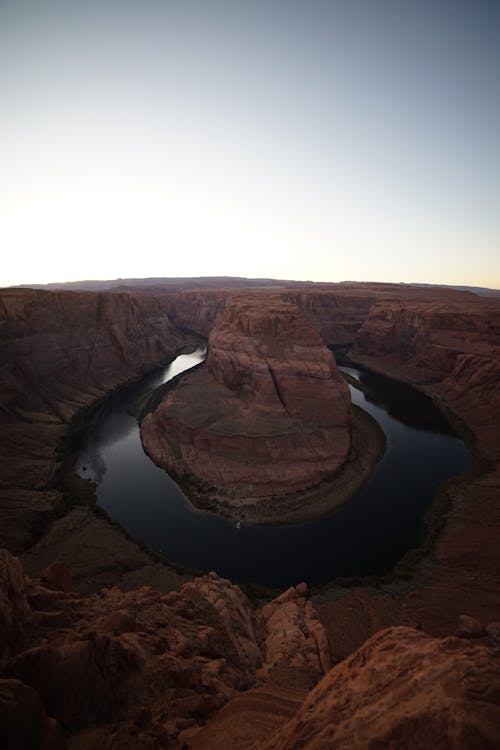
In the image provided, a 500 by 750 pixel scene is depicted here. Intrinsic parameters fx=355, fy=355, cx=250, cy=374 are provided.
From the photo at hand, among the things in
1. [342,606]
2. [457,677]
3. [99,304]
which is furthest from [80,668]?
[99,304]

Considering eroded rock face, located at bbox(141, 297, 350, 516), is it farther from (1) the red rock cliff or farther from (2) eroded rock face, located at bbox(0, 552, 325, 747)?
(2) eroded rock face, located at bbox(0, 552, 325, 747)

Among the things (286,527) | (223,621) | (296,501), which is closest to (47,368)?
(296,501)

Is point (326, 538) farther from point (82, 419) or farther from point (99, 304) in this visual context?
point (99, 304)

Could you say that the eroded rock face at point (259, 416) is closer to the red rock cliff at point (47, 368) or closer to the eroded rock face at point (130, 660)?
the red rock cliff at point (47, 368)

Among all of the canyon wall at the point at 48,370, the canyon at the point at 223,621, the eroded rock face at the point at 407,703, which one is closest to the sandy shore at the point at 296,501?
the canyon at the point at 223,621

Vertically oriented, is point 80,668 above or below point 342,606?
above

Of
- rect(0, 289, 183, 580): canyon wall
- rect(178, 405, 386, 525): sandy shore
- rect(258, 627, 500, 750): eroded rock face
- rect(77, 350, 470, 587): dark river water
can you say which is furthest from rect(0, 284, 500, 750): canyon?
rect(178, 405, 386, 525): sandy shore
